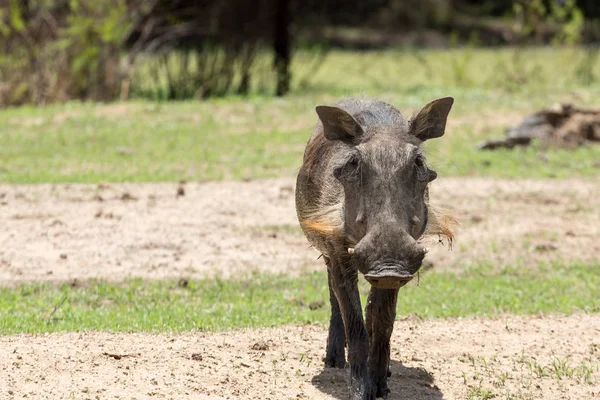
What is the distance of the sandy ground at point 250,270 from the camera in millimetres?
5555

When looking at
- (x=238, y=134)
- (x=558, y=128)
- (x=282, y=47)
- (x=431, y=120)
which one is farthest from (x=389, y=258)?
(x=282, y=47)

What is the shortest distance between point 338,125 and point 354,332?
1.04 m

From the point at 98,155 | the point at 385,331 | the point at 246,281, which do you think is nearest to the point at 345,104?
the point at 385,331

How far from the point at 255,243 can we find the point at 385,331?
376 centimetres

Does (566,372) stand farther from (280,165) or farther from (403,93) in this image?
(403,93)

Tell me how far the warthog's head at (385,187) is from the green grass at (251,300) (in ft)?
6.72

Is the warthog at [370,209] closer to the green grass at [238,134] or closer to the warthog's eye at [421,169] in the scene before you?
the warthog's eye at [421,169]

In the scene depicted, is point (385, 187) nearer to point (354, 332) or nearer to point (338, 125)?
point (338, 125)

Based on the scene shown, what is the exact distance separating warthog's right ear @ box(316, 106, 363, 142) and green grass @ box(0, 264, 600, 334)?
78.9 inches

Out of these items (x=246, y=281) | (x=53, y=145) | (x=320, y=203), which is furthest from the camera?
(x=53, y=145)

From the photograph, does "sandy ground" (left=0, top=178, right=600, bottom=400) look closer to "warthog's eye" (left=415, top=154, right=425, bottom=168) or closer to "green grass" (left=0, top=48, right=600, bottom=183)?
"warthog's eye" (left=415, top=154, right=425, bottom=168)

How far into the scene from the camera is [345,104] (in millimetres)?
5953

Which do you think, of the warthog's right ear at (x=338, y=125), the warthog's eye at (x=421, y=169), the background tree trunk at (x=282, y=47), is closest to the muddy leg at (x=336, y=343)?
the warthog's right ear at (x=338, y=125)

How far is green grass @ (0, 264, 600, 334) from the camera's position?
6.82 m
